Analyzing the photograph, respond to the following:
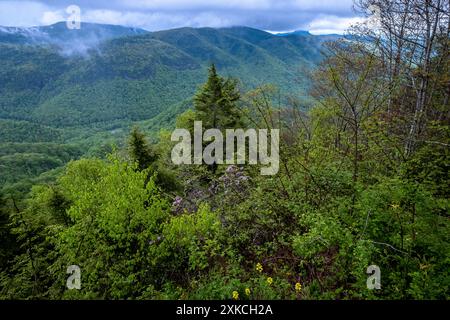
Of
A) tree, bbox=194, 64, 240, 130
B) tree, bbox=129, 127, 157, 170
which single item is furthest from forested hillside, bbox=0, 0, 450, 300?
tree, bbox=194, 64, 240, 130

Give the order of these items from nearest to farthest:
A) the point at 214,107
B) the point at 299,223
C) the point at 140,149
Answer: the point at 299,223 → the point at 140,149 → the point at 214,107

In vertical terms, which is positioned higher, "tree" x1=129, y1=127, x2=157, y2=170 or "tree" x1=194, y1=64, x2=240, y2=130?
"tree" x1=194, y1=64, x2=240, y2=130

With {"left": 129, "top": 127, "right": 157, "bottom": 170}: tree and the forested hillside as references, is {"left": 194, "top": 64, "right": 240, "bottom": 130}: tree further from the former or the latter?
the forested hillside

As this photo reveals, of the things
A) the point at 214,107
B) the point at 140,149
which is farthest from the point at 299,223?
the point at 214,107

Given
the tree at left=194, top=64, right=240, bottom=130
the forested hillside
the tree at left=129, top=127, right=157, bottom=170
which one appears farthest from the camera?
the tree at left=194, top=64, right=240, bottom=130

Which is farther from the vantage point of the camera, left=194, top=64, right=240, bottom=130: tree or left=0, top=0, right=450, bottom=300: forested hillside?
left=194, top=64, right=240, bottom=130: tree

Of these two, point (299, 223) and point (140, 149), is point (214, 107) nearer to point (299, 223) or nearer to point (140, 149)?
point (140, 149)

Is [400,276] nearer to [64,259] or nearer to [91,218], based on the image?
[91,218]

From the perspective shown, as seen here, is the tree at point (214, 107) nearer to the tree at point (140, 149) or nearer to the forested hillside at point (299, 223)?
the tree at point (140, 149)

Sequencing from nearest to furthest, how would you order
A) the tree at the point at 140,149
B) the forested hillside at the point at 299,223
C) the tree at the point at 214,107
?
1. the forested hillside at the point at 299,223
2. the tree at the point at 140,149
3. the tree at the point at 214,107

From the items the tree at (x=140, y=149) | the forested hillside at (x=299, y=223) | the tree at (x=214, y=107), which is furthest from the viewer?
the tree at (x=214, y=107)

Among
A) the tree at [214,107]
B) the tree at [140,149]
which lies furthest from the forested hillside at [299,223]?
the tree at [214,107]

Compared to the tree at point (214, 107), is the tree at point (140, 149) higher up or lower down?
lower down

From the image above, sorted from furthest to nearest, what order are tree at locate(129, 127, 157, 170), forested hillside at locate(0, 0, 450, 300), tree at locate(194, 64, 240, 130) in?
tree at locate(194, 64, 240, 130)
tree at locate(129, 127, 157, 170)
forested hillside at locate(0, 0, 450, 300)
